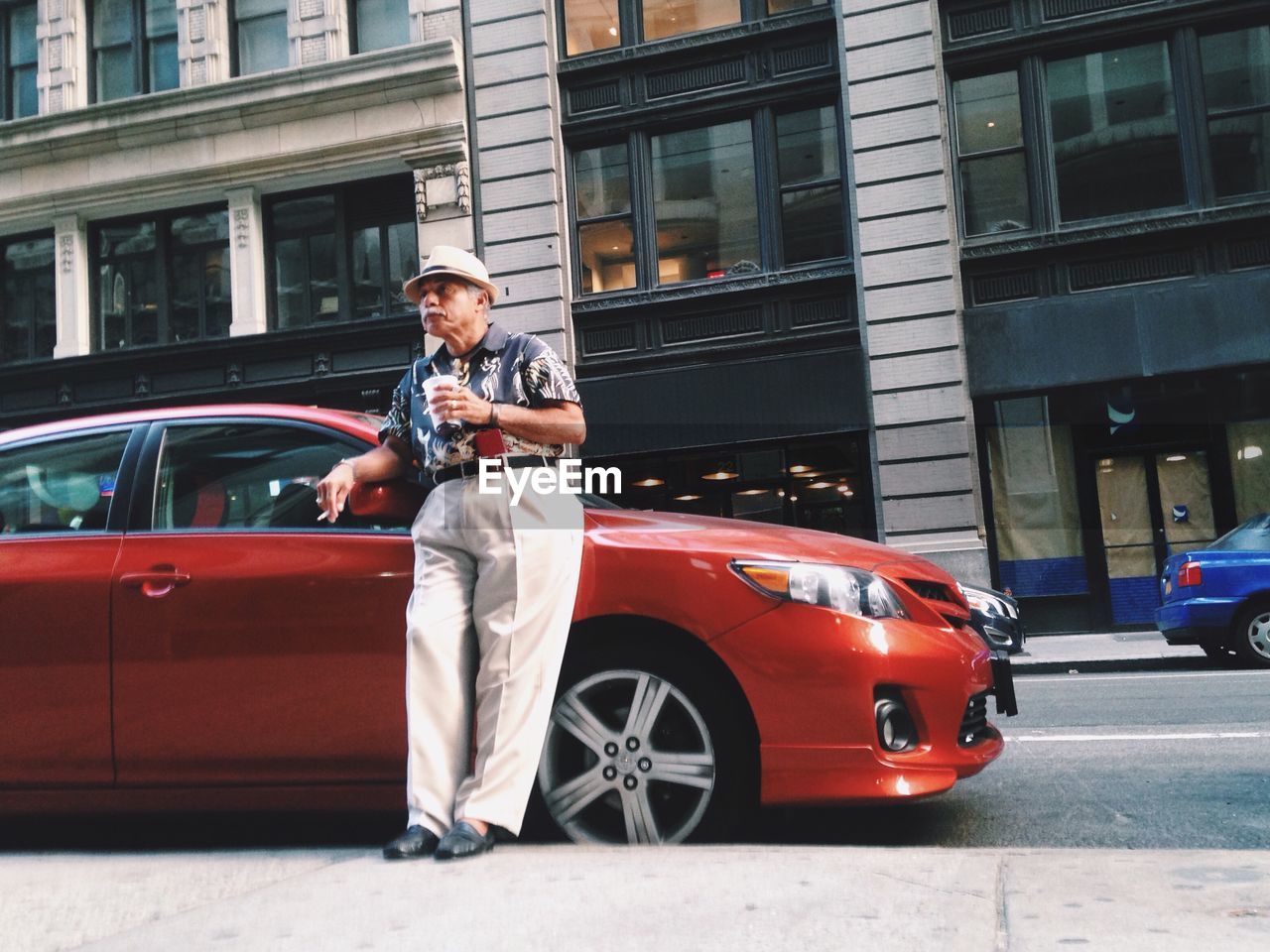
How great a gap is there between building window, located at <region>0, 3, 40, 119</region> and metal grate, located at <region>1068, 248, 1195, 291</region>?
15552 millimetres

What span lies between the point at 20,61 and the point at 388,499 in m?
18.6

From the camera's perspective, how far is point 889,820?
167 inches

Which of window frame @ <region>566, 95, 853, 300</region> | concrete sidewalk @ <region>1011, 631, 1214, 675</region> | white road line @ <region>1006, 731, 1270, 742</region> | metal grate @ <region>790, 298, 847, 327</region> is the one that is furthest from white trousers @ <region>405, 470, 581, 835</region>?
window frame @ <region>566, 95, 853, 300</region>

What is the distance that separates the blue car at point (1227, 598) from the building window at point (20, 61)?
17.5 meters

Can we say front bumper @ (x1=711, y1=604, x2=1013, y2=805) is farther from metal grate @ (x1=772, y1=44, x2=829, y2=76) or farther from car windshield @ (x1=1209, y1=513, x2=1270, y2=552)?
metal grate @ (x1=772, y1=44, x2=829, y2=76)

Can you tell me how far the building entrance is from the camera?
1449 centimetres

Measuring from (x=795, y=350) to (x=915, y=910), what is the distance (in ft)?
42.7

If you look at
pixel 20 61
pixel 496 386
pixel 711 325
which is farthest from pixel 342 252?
pixel 496 386

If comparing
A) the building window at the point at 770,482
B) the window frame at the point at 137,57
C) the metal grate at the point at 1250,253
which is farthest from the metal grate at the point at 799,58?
the window frame at the point at 137,57

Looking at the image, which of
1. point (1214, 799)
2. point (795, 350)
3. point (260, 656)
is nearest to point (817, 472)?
point (795, 350)

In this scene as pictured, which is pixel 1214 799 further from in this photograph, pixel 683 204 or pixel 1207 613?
pixel 683 204

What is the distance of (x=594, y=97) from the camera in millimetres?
16516

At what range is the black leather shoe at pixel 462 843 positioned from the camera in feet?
10.6

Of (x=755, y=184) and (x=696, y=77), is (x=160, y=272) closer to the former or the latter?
(x=696, y=77)
